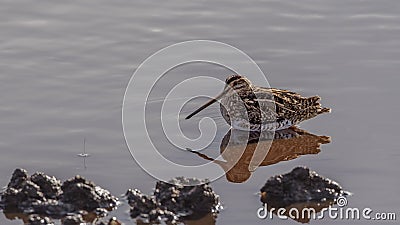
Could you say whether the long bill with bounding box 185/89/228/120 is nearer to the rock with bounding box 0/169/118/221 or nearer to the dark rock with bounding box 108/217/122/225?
the rock with bounding box 0/169/118/221

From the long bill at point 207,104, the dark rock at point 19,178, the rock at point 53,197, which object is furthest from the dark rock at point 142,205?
the long bill at point 207,104

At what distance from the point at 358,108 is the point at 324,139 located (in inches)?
30.4

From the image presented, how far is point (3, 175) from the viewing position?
852cm

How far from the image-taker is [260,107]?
988 centimetres

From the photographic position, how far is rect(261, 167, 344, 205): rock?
7.91 m

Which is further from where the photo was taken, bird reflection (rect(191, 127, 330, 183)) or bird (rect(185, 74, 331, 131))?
bird (rect(185, 74, 331, 131))

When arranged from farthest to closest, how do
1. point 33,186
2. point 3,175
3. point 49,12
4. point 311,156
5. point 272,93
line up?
point 49,12 → point 272,93 → point 311,156 → point 3,175 → point 33,186

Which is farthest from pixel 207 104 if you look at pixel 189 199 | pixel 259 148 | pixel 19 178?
pixel 19 178

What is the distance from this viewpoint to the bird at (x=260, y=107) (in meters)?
9.85

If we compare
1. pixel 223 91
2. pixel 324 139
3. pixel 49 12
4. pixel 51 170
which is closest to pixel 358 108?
pixel 324 139

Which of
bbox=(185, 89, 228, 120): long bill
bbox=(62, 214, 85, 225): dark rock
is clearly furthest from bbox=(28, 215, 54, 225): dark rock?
bbox=(185, 89, 228, 120): long bill

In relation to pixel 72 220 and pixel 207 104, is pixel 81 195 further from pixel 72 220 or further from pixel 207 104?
pixel 207 104

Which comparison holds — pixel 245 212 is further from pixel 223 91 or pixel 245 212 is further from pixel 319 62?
pixel 319 62

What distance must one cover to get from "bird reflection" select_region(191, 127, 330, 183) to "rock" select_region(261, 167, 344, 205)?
0.67m
